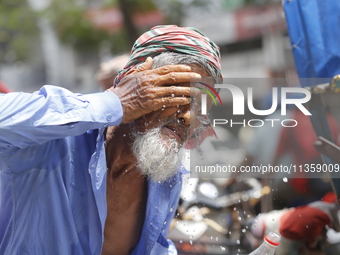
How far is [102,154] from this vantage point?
6.44 ft

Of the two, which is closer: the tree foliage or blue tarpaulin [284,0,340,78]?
blue tarpaulin [284,0,340,78]

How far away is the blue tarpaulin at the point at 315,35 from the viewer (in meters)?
2.40

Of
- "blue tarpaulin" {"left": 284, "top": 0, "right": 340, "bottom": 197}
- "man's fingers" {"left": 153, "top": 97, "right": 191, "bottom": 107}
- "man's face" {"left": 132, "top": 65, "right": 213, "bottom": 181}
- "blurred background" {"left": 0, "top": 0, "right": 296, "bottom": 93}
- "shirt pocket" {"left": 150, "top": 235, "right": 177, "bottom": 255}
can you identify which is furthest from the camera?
"blurred background" {"left": 0, "top": 0, "right": 296, "bottom": 93}

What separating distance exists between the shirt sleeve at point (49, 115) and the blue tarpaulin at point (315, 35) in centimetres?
116

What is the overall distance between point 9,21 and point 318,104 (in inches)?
589

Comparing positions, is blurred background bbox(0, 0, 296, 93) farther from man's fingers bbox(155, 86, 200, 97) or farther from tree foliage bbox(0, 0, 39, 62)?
man's fingers bbox(155, 86, 200, 97)

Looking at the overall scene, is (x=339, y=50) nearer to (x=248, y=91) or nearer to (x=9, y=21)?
(x=248, y=91)

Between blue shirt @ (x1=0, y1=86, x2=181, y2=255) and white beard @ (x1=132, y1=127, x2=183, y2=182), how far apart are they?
162 millimetres

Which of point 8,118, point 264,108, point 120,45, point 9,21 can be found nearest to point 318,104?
point 264,108

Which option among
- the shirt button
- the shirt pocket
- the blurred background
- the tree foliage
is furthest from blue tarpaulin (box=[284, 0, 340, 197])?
the tree foliage

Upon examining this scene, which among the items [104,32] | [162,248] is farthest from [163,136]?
[104,32]

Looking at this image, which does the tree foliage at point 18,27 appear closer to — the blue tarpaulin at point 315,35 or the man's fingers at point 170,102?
the blue tarpaulin at point 315,35

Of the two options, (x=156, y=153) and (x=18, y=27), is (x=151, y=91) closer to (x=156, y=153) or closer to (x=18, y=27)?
(x=156, y=153)

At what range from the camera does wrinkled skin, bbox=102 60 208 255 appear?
186cm
